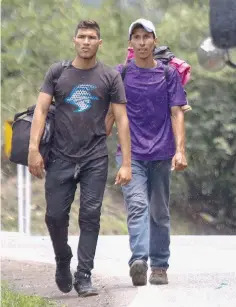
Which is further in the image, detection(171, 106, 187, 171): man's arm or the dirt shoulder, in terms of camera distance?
detection(171, 106, 187, 171): man's arm

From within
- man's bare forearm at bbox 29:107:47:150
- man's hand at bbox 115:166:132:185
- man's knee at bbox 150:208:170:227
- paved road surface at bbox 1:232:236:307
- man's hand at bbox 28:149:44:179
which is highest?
→ man's bare forearm at bbox 29:107:47:150

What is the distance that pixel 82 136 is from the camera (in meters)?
6.55

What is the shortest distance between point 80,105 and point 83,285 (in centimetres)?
103

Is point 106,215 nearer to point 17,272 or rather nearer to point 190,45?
point 190,45

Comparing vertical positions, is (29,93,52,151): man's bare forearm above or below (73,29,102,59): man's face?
below

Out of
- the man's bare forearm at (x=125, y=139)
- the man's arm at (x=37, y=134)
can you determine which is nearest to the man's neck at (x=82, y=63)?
the man's arm at (x=37, y=134)

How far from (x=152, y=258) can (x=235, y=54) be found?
10258 millimetres

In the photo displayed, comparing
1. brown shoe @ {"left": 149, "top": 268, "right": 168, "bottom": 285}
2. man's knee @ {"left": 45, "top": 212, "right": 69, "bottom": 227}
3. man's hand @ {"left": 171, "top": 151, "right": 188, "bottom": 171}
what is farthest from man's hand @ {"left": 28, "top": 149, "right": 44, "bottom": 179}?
brown shoe @ {"left": 149, "top": 268, "right": 168, "bottom": 285}

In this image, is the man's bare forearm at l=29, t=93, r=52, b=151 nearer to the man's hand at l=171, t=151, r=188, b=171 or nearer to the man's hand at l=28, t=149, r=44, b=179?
the man's hand at l=28, t=149, r=44, b=179

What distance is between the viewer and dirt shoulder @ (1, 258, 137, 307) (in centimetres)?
662

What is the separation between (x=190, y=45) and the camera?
17.6 meters

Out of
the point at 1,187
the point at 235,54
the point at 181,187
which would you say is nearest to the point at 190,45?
the point at 235,54

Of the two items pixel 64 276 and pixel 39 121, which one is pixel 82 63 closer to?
pixel 39 121

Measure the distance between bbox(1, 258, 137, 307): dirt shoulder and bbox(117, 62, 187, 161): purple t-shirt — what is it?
84 centimetres
